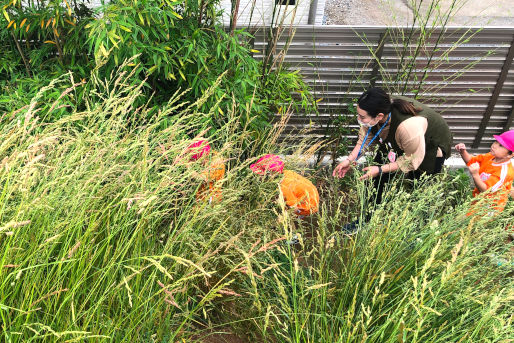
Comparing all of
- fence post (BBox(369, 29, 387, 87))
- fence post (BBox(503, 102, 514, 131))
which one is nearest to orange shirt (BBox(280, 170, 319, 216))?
fence post (BBox(369, 29, 387, 87))

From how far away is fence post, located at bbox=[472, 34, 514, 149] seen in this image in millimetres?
4813

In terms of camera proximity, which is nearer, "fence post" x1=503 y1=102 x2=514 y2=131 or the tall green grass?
the tall green grass

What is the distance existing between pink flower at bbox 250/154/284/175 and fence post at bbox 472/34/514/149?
3231 millimetres

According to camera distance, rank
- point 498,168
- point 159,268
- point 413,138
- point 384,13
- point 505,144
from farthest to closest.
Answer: point 384,13
point 498,168
point 505,144
point 413,138
point 159,268

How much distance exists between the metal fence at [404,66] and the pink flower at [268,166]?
162cm

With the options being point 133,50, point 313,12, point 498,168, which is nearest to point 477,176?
point 498,168

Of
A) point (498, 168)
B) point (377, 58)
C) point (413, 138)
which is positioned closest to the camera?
point (413, 138)

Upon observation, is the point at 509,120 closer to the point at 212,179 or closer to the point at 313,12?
the point at 313,12

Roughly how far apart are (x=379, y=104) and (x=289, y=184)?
0.79 m

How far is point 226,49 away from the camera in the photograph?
3.13 meters

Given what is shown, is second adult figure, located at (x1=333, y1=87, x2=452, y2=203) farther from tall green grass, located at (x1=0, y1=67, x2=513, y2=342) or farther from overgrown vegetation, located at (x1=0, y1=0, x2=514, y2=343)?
tall green grass, located at (x1=0, y1=67, x2=513, y2=342)

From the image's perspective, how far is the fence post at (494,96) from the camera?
481cm

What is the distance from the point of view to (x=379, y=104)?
10.1 ft

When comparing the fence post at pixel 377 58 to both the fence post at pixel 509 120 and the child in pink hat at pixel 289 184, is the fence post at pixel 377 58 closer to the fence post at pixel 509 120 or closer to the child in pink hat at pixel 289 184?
the fence post at pixel 509 120
